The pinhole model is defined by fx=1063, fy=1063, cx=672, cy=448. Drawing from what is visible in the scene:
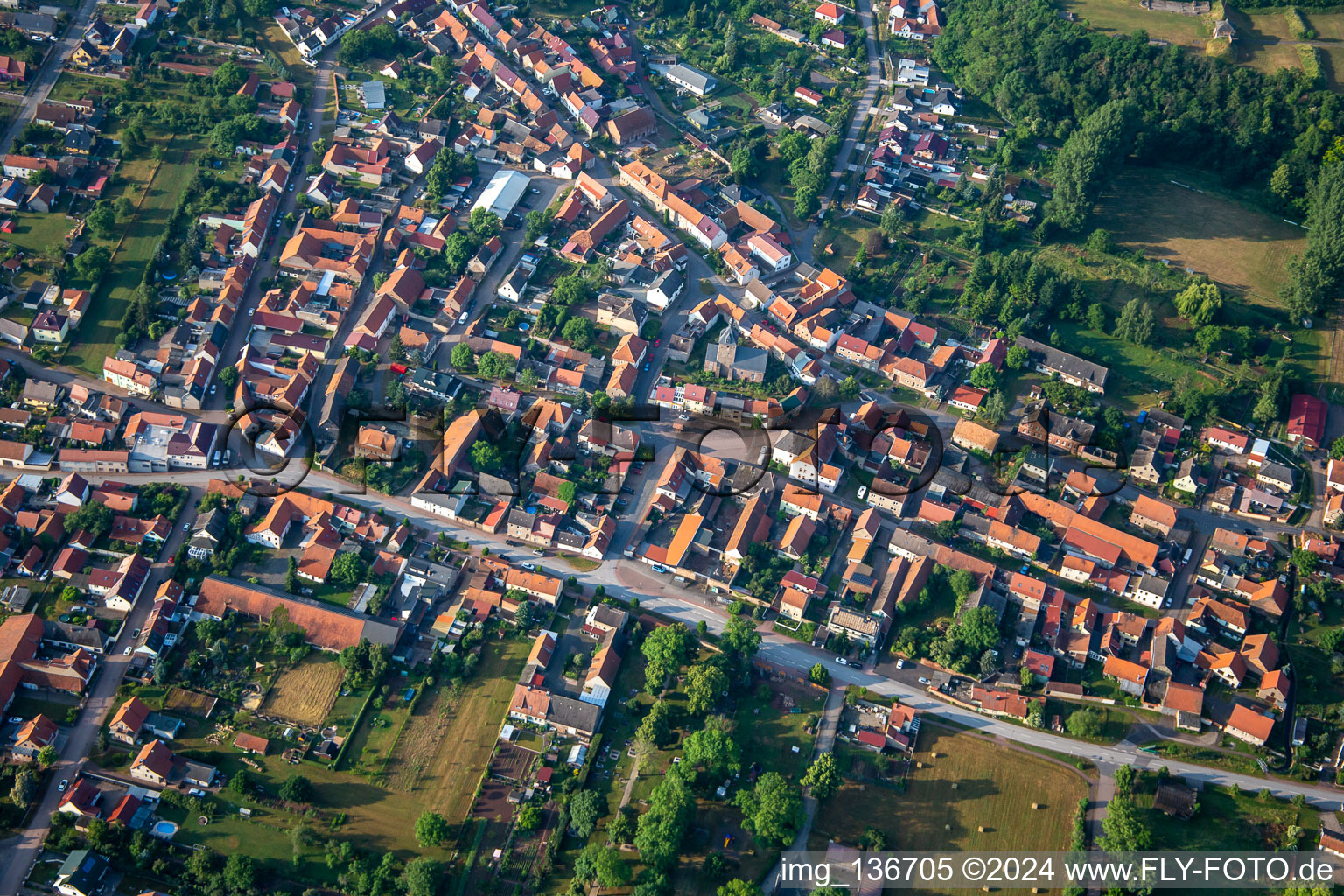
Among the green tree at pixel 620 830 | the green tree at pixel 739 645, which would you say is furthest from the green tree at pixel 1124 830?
the green tree at pixel 620 830

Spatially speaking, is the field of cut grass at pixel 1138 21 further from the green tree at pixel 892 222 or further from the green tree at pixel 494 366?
the green tree at pixel 494 366

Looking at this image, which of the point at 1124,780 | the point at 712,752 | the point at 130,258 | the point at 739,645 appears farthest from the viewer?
the point at 130,258

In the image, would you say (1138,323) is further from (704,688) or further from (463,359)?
(463,359)

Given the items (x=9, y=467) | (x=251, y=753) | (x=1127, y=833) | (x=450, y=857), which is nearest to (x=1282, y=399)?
(x=1127, y=833)

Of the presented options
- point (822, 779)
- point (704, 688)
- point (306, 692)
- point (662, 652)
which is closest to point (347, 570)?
point (306, 692)

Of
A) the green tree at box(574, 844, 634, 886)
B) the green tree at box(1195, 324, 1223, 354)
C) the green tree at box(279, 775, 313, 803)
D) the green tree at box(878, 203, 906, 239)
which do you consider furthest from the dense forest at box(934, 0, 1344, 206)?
the green tree at box(279, 775, 313, 803)

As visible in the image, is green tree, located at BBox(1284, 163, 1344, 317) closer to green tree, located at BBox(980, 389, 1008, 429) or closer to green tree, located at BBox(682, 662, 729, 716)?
green tree, located at BBox(980, 389, 1008, 429)
